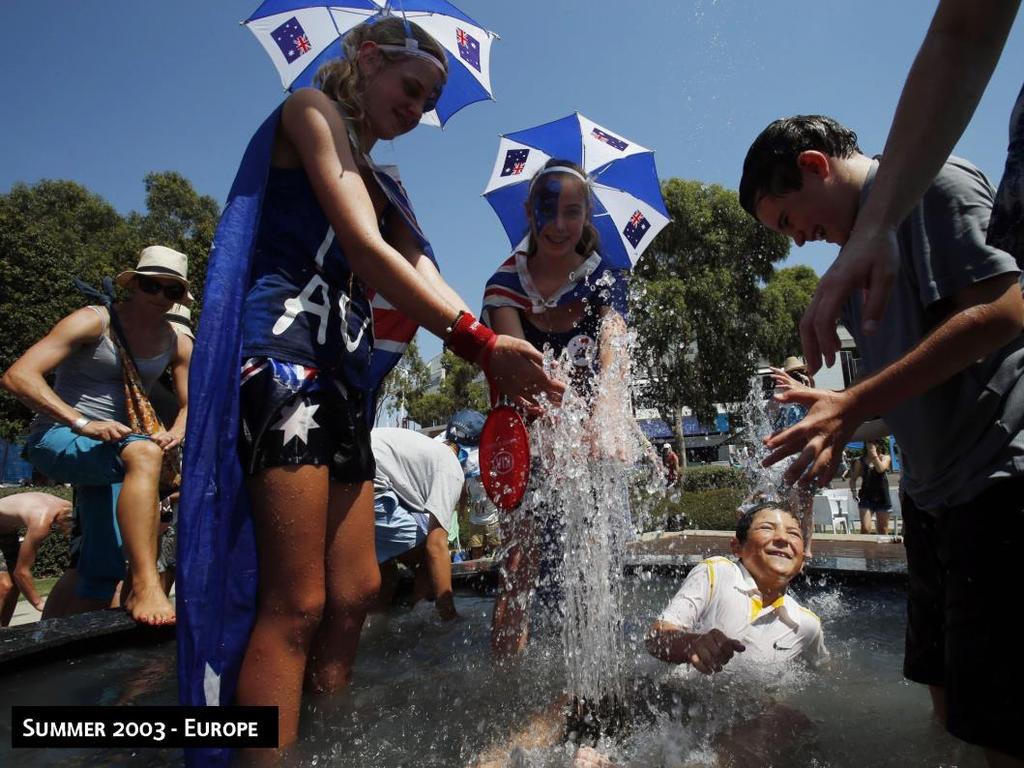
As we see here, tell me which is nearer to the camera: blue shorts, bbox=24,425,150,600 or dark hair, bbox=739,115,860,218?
dark hair, bbox=739,115,860,218

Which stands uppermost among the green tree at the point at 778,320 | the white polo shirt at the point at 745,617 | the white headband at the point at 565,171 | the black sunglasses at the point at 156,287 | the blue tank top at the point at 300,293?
the green tree at the point at 778,320

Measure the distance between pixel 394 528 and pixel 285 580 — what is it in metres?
2.31

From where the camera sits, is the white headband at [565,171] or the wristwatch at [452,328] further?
→ the white headband at [565,171]

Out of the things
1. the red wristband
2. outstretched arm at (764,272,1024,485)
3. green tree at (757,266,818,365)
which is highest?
green tree at (757,266,818,365)

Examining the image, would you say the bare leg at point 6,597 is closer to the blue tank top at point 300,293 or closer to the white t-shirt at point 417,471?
the white t-shirt at point 417,471

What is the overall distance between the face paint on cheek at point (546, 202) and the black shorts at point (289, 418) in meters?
1.59

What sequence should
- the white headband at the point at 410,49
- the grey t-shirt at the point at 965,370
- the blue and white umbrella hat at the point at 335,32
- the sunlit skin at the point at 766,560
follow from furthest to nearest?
1. the blue and white umbrella hat at the point at 335,32
2. the sunlit skin at the point at 766,560
3. the white headband at the point at 410,49
4. the grey t-shirt at the point at 965,370

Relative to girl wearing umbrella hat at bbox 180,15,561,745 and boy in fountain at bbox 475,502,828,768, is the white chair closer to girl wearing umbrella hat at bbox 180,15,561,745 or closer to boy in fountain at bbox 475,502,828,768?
boy in fountain at bbox 475,502,828,768

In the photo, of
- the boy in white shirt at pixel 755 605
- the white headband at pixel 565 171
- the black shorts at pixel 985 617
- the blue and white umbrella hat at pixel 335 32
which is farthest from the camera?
the blue and white umbrella hat at pixel 335 32

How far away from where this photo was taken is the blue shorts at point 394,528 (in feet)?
12.5

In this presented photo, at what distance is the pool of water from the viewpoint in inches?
64.4

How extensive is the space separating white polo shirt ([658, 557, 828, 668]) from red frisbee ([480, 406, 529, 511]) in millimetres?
715

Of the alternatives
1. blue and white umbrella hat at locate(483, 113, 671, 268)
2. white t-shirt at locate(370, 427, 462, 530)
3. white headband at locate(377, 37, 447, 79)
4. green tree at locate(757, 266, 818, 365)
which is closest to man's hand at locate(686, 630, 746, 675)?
white headband at locate(377, 37, 447, 79)

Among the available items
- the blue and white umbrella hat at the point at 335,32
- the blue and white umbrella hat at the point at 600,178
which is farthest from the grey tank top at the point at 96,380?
the blue and white umbrella hat at the point at 600,178
